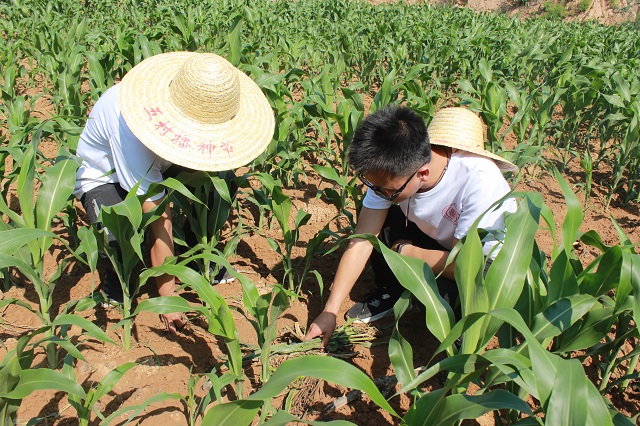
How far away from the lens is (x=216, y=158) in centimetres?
204

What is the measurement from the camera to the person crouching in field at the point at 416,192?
74.0 inches

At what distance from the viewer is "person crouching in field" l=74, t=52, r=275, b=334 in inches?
77.4

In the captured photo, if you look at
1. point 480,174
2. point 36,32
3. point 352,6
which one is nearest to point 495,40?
point 352,6

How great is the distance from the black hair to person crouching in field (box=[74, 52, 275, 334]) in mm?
452

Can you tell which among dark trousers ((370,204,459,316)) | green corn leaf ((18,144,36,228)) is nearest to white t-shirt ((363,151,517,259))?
dark trousers ((370,204,459,316))

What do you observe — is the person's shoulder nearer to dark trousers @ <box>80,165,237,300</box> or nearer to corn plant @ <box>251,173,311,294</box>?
dark trousers @ <box>80,165,237,300</box>

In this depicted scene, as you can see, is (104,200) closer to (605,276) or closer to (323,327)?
(323,327)

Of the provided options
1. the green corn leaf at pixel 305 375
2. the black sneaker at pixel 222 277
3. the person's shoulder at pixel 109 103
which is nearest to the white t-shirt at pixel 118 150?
the person's shoulder at pixel 109 103

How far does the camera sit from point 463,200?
2131 mm

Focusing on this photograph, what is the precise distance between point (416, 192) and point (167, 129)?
993 mm

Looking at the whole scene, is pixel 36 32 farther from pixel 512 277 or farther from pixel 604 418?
pixel 604 418

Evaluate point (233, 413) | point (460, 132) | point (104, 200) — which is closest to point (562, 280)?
point (460, 132)

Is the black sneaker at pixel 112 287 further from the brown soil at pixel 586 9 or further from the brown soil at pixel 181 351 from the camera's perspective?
the brown soil at pixel 586 9

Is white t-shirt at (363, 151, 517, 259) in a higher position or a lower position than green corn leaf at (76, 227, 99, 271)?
higher
